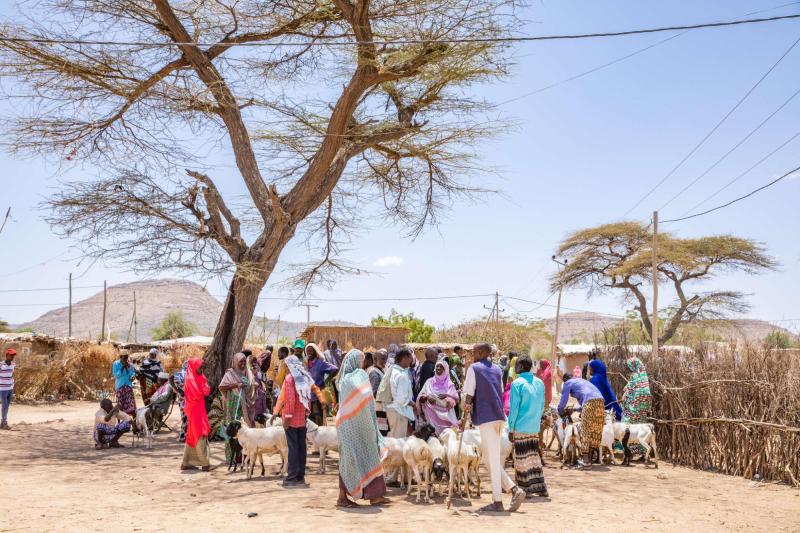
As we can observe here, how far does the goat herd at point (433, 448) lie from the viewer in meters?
7.47

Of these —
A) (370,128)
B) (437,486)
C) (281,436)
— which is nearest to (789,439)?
(437,486)

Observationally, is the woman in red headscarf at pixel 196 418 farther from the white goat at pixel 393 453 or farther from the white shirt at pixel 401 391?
the white goat at pixel 393 453

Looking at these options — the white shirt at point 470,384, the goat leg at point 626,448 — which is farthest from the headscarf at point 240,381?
the goat leg at point 626,448

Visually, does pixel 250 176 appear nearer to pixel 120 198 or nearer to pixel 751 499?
pixel 120 198

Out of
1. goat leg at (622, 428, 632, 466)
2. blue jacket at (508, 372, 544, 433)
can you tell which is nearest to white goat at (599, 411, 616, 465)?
goat leg at (622, 428, 632, 466)

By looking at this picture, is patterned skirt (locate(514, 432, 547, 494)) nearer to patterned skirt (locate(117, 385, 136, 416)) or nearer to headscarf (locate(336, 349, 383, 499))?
headscarf (locate(336, 349, 383, 499))

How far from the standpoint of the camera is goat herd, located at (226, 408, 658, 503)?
747cm

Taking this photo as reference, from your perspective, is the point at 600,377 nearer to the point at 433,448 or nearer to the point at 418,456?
the point at 433,448

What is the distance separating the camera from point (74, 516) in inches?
265

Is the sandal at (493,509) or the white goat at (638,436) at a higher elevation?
the white goat at (638,436)

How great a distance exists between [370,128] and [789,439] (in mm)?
9601

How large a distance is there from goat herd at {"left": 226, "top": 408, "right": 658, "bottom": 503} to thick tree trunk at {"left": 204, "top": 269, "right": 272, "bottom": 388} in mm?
3699

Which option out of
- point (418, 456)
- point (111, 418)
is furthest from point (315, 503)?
point (111, 418)

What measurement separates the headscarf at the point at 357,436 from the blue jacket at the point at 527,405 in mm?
1729
